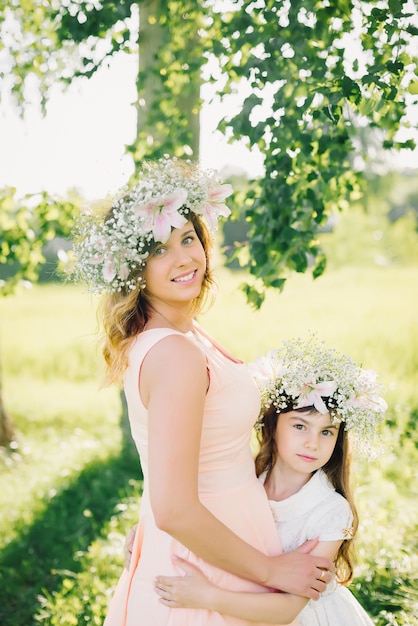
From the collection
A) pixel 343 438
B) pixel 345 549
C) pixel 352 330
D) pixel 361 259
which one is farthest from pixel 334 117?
pixel 361 259

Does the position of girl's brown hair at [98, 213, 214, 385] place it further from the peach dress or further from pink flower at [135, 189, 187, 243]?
pink flower at [135, 189, 187, 243]

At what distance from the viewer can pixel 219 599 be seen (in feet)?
6.57

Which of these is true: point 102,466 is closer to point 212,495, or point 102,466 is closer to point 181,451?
point 212,495

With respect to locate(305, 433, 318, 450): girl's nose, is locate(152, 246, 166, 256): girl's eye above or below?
above

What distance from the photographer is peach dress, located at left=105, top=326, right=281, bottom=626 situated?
2041 millimetres

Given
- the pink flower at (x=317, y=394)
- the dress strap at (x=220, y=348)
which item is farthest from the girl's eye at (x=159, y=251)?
the pink flower at (x=317, y=394)

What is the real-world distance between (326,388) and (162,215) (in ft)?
2.84

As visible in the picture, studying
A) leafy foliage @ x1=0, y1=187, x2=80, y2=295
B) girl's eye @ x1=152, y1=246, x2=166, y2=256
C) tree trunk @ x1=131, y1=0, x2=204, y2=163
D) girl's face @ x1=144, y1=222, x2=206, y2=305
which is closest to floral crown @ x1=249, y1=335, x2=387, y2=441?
girl's face @ x1=144, y1=222, x2=206, y2=305

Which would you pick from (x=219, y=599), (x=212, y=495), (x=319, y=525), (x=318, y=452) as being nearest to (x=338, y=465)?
(x=318, y=452)

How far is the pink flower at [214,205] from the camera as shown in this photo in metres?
2.42

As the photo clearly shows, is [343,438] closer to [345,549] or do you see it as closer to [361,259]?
[345,549]

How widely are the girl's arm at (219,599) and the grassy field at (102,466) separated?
28.0 inches

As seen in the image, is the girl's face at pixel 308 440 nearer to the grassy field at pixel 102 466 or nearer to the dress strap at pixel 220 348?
the dress strap at pixel 220 348

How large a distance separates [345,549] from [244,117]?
190cm
